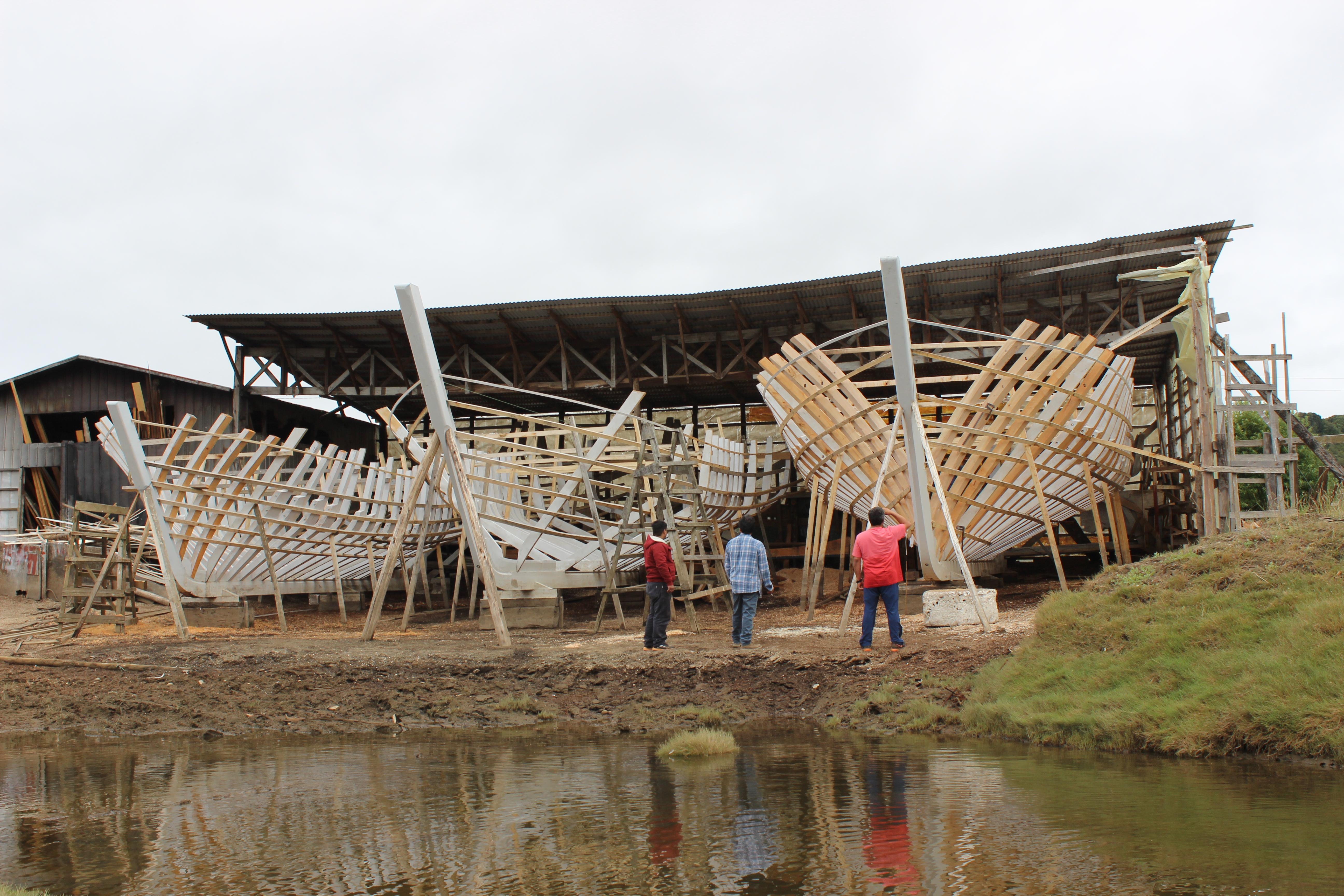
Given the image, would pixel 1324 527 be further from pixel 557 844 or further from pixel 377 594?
pixel 377 594

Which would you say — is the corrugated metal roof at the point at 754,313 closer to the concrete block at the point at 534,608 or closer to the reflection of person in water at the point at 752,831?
the concrete block at the point at 534,608

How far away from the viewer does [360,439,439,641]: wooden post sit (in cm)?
1110

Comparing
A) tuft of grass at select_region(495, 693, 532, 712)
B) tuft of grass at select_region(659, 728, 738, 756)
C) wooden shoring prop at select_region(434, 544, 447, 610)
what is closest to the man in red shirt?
tuft of grass at select_region(659, 728, 738, 756)

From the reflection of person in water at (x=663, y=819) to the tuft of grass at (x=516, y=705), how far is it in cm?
234

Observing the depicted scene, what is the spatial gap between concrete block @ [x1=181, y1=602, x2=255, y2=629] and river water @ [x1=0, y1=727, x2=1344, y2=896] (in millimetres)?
7822

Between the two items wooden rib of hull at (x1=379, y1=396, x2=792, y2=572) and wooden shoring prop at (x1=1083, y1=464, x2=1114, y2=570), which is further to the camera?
wooden rib of hull at (x1=379, y1=396, x2=792, y2=572)

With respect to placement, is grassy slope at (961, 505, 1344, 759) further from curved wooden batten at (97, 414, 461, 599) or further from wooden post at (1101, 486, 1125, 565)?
curved wooden batten at (97, 414, 461, 599)

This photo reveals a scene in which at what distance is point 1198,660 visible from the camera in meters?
6.77

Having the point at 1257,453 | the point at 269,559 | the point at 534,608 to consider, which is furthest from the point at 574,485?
the point at 1257,453

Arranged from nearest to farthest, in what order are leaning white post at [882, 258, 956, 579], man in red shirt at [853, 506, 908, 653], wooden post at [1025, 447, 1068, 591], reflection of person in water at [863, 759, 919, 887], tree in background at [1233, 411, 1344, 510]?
reflection of person in water at [863, 759, 919, 887]
man in red shirt at [853, 506, 908, 653]
leaning white post at [882, 258, 956, 579]
wooden post at [1025, 447, 1068, 591]
tree in background at [1233, 411, 1344, 510]

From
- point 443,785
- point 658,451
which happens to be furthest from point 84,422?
point 443,785

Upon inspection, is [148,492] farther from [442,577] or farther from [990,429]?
[990,429]

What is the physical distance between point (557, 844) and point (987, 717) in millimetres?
3874

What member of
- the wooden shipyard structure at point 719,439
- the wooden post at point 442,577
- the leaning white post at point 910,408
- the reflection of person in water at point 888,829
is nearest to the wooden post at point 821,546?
the wooden shipyard structure at point 719,439
